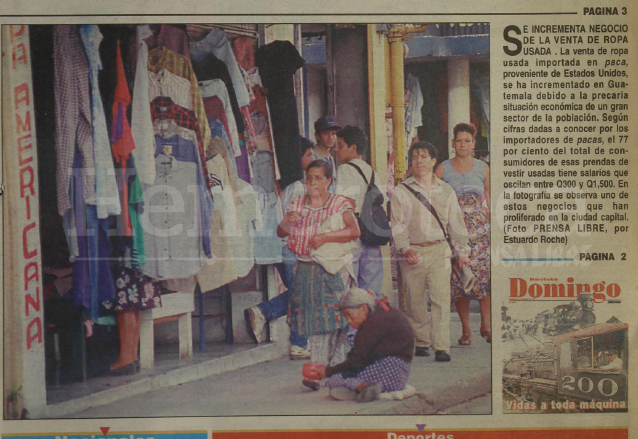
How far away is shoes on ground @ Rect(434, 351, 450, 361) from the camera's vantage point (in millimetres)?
4211

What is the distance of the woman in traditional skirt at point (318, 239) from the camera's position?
4.23 m

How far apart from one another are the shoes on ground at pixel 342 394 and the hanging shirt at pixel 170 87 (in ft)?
5.74

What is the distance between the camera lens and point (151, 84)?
4102mm

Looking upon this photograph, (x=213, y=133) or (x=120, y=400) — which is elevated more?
(x=213, y=133)

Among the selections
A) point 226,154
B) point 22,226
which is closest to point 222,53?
point 226,154

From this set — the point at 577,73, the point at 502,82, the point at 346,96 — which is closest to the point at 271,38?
the point at 346,96

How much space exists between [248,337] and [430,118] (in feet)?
5.26

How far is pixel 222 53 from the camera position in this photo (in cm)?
416

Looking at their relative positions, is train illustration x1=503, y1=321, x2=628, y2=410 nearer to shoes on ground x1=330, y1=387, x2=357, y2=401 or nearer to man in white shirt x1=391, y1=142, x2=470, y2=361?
man in white shirt x1=391, y1=142, x2=470, y2=361

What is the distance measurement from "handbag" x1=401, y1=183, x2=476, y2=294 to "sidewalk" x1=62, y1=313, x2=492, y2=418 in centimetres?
19

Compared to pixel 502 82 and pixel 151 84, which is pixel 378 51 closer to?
pixel 502 82

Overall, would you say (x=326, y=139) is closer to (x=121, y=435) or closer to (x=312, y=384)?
(x=312, y=384)

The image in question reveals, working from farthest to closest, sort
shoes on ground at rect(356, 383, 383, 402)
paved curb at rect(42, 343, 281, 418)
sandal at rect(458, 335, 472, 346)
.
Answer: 1. sandal at rect(458, 335, 472, 346)
2. shoes on ground at rect(356, 383, 383, 402)
3. paved curb at rect(42, 343, 281, 418)

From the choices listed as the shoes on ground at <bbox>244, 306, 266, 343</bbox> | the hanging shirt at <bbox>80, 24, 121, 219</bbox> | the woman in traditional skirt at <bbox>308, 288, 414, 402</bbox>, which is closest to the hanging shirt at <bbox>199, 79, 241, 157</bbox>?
the hanging shirt at <bbox>80, 24, 121, 219</bbox>
